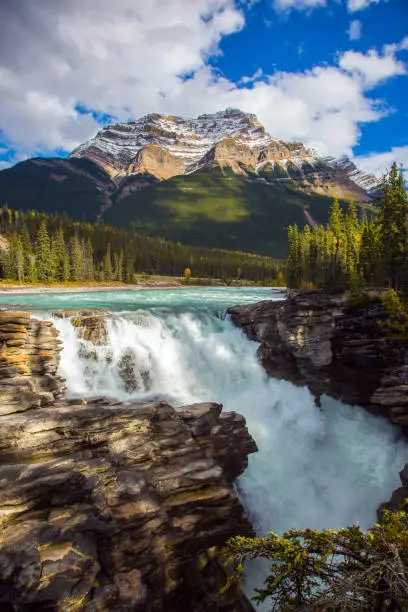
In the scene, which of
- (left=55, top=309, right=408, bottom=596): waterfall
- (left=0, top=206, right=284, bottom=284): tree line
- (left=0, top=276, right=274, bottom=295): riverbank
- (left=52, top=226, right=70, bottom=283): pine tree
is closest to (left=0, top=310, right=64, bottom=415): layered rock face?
(left=55, top=309, right=408, bottom=596): waterfall

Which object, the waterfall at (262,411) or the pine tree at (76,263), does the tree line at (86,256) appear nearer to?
the pine tree at (76,263)

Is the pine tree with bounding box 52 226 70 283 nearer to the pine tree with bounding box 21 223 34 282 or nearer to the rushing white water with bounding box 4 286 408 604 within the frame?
the pine tree with bounding box 21 223 34 282

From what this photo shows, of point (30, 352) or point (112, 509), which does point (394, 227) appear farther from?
point (112, 509)

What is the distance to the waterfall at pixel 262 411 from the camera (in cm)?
2020

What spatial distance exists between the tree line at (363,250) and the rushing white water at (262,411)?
528 inches

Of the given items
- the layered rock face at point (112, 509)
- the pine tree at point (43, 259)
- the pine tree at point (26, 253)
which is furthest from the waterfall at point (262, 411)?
the pine tree at point (26, 253)

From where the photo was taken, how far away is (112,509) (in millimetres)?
11750

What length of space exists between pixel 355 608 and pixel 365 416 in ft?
78.7

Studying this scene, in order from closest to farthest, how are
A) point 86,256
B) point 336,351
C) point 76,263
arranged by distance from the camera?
point 336,351 < point 76,263 < point 86,256

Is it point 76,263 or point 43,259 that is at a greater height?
point 43,259

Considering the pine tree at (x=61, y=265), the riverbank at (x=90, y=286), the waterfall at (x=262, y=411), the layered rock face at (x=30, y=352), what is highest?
the pine tree at (x=61, y=265)

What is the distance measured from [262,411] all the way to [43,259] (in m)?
93.3

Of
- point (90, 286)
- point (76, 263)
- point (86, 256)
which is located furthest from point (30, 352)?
point (86, 256)

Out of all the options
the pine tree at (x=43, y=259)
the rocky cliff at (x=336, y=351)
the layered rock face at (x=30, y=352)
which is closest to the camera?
the layered rock face at (x=30, y=352)
